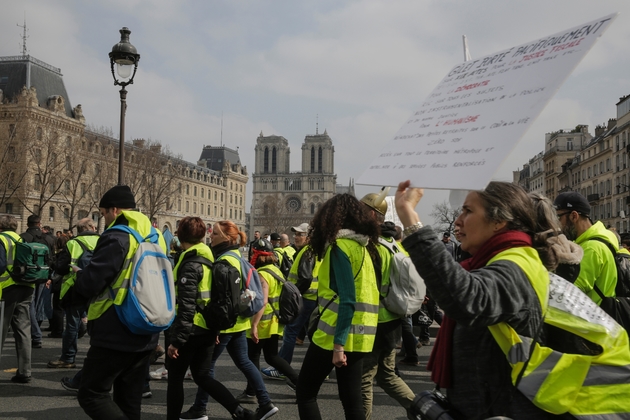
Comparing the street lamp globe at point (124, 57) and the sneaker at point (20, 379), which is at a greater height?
the street lamp globe at point (124, 57)

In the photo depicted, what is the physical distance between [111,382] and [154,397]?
9.15ft

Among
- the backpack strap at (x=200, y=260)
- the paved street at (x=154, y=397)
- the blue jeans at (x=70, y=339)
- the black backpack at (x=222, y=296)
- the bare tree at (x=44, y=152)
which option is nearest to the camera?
the black backpack at (x=222, y=296)

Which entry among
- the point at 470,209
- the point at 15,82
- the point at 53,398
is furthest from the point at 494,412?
the point at 15,82

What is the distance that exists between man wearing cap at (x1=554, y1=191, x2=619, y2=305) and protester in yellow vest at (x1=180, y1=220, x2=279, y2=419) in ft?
8.71

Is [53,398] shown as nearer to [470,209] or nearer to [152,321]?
[152,321]

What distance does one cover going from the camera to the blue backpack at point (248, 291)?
520cm

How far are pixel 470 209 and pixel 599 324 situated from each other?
582mm

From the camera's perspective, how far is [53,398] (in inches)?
249

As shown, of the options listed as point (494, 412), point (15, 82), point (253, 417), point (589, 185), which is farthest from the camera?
point (589, 185)

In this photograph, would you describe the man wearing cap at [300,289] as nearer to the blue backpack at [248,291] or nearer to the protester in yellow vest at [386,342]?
the blue backpack at [248,291]

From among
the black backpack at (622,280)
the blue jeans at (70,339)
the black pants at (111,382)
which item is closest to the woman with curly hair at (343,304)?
the black pants at (111,382)

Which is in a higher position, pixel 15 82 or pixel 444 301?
pixel 15 82

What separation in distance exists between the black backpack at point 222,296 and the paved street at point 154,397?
1.22 metres

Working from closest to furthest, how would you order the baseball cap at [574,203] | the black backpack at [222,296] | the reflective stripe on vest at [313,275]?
1. the baseball cap at [574,203]
2. the black backpack at [222,296]
3. the reflective stripe on vest at [313,275]
